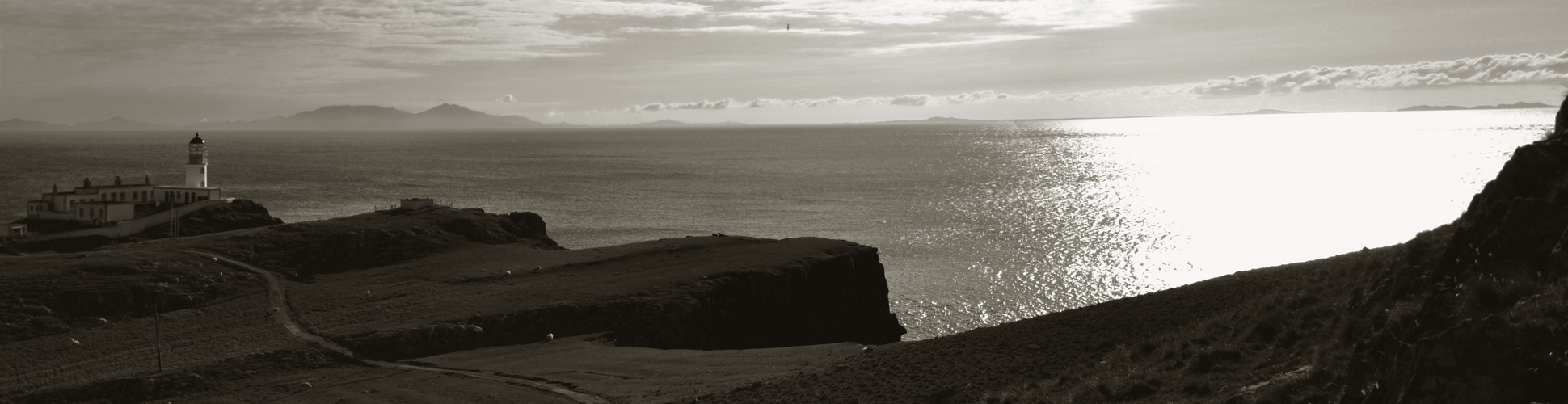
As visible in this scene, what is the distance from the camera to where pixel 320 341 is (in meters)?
41.9

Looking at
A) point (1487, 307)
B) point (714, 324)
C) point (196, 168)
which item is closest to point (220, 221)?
point (196, 168)

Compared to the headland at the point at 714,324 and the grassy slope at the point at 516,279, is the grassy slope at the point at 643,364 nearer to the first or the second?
the headland at the point at 714,324

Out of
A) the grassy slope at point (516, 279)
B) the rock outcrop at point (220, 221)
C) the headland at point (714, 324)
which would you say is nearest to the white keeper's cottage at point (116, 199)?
the rock outcrop at point (220, 221)

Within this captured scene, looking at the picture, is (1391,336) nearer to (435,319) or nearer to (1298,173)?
(435,319)

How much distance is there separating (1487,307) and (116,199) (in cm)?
8852

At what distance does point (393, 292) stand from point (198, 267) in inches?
458

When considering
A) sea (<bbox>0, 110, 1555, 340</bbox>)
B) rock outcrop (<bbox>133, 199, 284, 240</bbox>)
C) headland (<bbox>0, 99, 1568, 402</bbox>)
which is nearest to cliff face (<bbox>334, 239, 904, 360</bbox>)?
headland (<bbox>0, 99, 1568, 402</bbox>)

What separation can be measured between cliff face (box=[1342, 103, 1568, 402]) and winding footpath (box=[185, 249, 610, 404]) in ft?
71.0

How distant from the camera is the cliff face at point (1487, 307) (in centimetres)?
1265

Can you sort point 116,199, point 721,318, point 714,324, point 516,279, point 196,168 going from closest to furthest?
1. point 714,324
2. point 721,318
3. point 516,279
4. point 116,199
5. point 196,168

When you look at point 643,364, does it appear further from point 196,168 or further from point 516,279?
point 196,168

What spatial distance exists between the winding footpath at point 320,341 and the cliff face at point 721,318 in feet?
2.81

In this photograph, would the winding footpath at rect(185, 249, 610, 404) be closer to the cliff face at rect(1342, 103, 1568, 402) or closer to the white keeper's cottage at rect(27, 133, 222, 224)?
the cliff face at rect(1342, 103, 1568, 402)

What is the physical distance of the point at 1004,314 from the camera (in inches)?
2372
